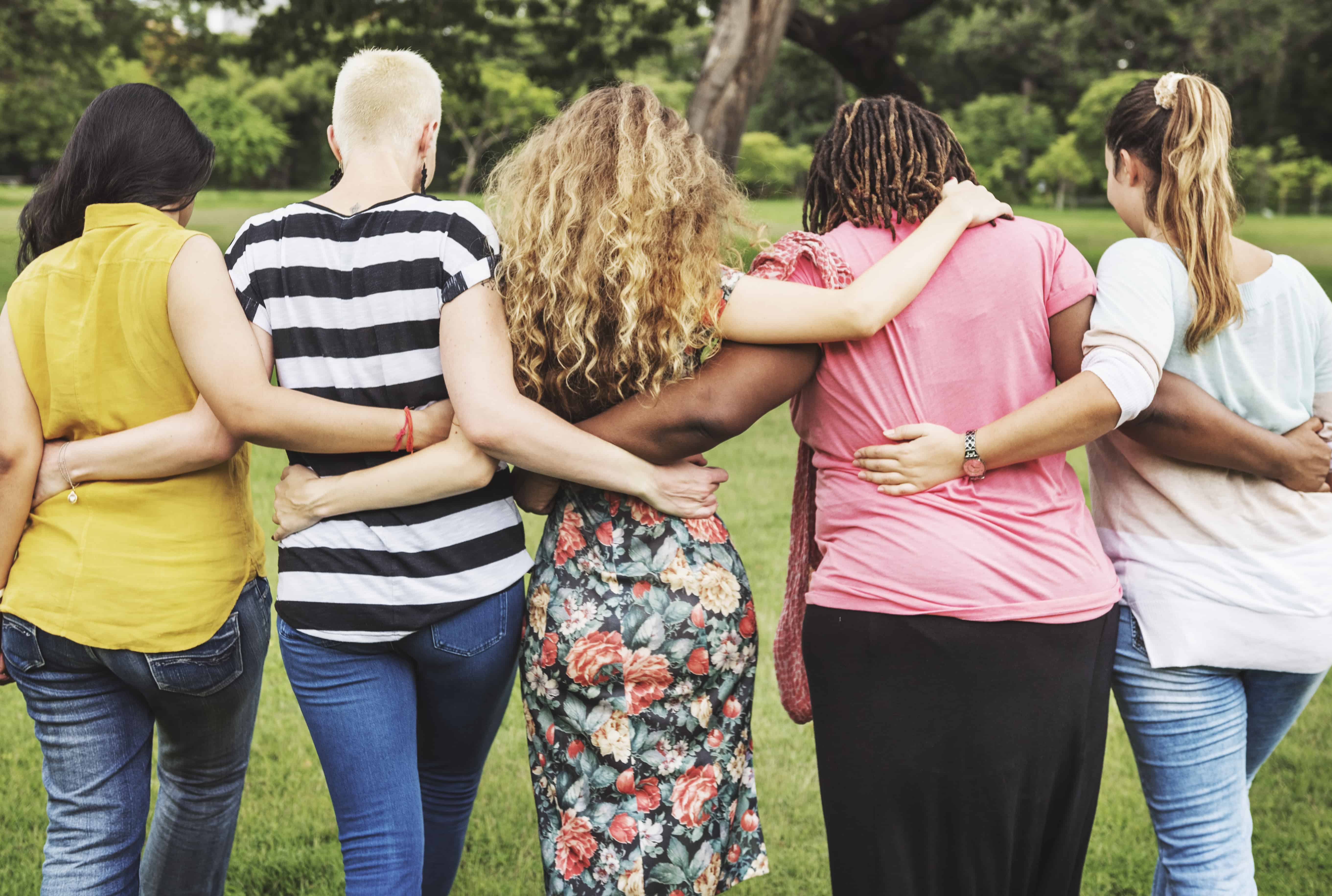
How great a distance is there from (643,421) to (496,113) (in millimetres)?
42440

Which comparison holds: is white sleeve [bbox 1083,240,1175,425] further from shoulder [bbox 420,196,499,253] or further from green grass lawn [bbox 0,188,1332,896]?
shoulder [bbox 420,196,499,253]

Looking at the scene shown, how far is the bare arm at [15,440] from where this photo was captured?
206cm

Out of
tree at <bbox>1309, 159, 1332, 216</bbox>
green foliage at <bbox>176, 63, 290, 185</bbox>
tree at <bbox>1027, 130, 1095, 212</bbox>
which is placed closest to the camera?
green foliage at <bbox>176, 63, 290, 185</bbox>

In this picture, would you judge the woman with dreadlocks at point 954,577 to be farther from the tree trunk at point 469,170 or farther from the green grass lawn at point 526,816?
the tree trunk at point 469,170

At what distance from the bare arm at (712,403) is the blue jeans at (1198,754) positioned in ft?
2.71

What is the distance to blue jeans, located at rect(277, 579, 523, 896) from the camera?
211 centimetres

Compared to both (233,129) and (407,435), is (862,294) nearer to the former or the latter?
(407,435)

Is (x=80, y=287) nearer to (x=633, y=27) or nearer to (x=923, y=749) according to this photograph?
(x=923, y=749)

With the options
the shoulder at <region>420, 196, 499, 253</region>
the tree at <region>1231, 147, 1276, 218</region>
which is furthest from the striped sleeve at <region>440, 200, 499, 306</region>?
the tree at <region>1231, 147, 1276, 218</region>

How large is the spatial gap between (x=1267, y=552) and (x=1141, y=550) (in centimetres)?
23

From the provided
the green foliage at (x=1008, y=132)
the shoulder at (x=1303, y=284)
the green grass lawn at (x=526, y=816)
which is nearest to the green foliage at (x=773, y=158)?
the green foliage at (x=1008, y=132)

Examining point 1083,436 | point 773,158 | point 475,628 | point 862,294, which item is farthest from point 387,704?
point 773,158

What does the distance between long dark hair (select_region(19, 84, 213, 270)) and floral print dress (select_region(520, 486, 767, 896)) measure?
98 cm

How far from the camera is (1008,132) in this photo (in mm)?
50500
